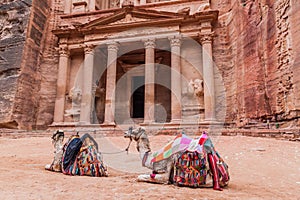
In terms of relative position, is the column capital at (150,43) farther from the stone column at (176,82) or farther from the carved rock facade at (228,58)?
the carved rock facade at (228,58)

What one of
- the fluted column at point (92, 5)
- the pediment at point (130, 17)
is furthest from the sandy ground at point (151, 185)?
the fluted column at point (92, 5)

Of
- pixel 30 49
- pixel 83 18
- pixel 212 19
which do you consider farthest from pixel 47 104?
pixel 212 19

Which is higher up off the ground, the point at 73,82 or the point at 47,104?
the point at 73,82

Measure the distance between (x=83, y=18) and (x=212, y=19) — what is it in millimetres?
11269

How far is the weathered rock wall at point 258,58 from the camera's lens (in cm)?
959

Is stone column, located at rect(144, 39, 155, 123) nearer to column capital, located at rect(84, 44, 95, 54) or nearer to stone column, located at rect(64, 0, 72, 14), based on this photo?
column capital, located at rect(84, 44, 95, 54)

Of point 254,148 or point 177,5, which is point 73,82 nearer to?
point 177,5

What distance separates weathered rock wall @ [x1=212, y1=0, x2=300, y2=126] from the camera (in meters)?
9.59

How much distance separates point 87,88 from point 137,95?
6.43 meters

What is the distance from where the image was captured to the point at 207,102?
14.7m

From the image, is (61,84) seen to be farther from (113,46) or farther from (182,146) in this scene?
(182,146)

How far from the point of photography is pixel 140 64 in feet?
66.3

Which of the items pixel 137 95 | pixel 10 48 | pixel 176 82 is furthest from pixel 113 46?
pixel 10 48

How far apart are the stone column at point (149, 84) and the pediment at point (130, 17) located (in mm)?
1758
